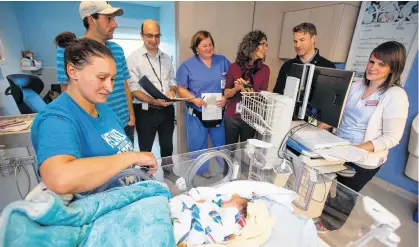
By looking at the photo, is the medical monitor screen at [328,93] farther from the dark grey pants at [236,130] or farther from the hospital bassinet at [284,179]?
the dark grey pants at [236,130]

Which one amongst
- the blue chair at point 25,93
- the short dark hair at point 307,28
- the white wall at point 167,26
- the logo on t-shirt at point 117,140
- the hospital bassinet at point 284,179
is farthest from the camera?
the white wall at point 167,26

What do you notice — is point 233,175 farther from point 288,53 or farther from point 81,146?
point 288,53

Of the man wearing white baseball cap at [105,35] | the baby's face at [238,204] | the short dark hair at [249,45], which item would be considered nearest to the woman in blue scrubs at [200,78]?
the short dark hair at [249,45]

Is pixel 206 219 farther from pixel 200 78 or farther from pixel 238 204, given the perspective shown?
pixel 200 78

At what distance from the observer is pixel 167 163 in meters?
1.15

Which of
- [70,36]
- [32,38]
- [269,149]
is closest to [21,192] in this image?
[70,36]

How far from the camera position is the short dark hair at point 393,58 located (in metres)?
1.17

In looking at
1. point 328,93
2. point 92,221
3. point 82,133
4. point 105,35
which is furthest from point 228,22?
point 92,221

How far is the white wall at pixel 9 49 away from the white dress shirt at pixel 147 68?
97.6 inches

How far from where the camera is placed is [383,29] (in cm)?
217

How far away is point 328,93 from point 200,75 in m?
1.15

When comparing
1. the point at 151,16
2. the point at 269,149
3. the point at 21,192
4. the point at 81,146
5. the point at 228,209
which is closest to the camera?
the point at 81,146

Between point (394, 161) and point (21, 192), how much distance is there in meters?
3.45

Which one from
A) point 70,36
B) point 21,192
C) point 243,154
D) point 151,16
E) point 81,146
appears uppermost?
point 151,16
